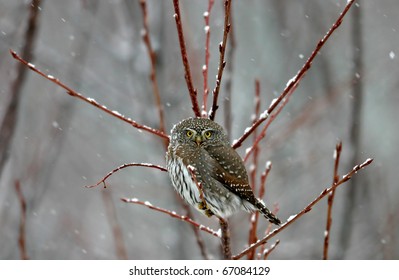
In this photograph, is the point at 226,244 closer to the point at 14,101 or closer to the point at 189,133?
the point at 189,133

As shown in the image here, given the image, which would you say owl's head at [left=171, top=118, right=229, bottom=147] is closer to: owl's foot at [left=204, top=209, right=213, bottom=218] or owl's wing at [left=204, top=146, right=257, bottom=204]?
owl's wing at [left=204, top=146, right=257, bottom=204]

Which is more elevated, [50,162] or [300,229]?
[300,229]

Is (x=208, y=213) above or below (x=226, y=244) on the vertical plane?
above

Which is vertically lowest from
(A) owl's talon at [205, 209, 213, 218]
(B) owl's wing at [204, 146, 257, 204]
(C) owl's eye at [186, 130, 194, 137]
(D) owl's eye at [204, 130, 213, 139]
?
(A) owl's talon at [205, 209, 213, 218]

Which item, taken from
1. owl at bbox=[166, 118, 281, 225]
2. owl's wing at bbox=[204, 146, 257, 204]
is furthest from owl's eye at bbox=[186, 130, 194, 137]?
owl's wing at bbox=[204, 146, 257, 204]

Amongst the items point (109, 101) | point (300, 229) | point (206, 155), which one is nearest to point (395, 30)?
point (300, 229)

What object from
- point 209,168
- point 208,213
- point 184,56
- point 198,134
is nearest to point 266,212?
point 208,213
